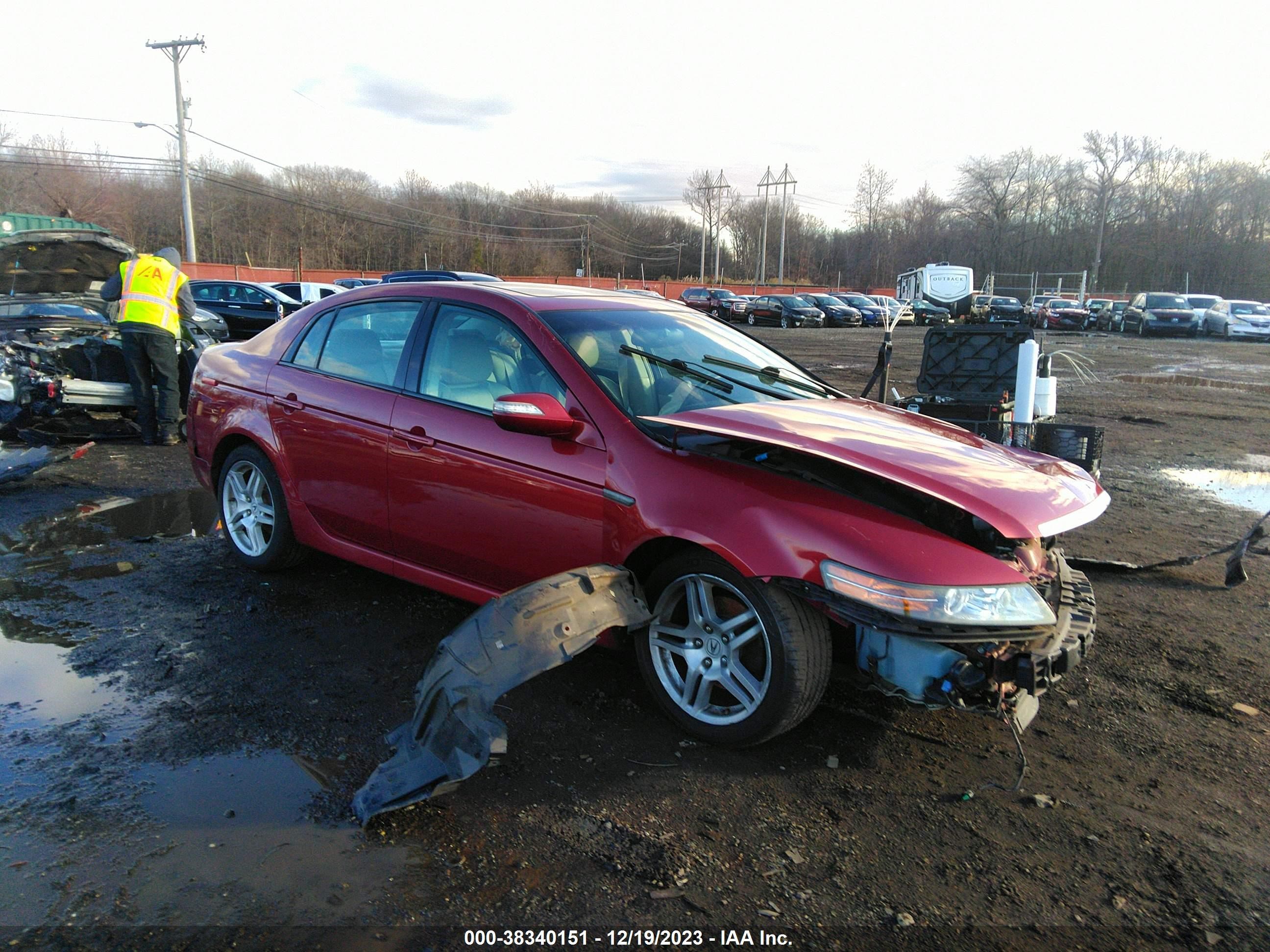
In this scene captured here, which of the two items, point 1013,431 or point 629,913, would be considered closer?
point 629,913

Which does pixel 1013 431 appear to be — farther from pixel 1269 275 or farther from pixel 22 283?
pixel 1269 275

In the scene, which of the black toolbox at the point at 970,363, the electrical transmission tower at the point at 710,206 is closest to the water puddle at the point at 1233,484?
the black toolbox at the point at 970,363

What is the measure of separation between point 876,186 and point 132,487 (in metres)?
105

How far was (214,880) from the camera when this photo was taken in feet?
7.79

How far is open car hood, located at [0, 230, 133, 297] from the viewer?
37.2 feet

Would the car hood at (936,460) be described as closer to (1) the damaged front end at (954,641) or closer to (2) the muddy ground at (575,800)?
(1) the damaged front end at (954,641)

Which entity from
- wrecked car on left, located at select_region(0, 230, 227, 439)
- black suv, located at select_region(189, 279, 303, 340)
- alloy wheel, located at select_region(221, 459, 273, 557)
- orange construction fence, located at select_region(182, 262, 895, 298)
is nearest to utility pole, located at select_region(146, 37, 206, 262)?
orange construction fence, located at select_region(182, 262, 895, 298)

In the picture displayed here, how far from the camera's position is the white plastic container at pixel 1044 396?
24.2 ft

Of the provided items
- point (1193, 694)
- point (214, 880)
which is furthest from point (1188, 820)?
point (214, 880)

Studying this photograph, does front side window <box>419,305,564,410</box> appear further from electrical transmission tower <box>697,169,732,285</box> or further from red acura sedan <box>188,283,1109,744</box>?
electrical transmission tower <box>697,169,732,285</box>

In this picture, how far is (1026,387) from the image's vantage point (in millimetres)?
7008

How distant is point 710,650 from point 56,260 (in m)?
12.7

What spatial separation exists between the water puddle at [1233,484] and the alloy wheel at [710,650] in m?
6.04

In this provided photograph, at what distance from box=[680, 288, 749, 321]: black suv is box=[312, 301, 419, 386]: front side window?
4039 cm
